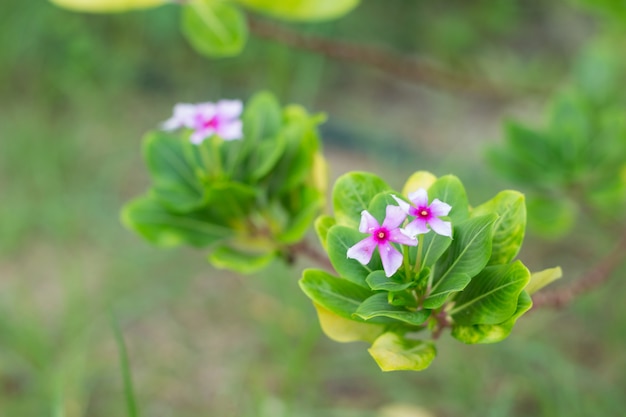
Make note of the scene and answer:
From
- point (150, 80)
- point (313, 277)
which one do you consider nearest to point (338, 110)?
point (150, 80)

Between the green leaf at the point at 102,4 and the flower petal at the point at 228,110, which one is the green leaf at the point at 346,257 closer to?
the flower petal at the point at 228,110

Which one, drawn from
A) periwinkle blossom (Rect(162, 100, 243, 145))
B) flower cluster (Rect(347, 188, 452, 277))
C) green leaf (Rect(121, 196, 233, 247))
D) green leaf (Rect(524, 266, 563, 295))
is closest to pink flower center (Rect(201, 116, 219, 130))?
periwinkle blossom (Rect(162, 100, 243, 145))

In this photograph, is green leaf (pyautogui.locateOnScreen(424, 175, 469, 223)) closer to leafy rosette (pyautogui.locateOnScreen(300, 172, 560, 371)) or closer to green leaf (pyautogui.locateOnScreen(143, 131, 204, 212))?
leafy rosette (pyautogui.locateOnScreen(300, 172, 560, 371))

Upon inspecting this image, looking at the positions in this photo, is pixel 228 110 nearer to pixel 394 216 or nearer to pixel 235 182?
pixel 235 182

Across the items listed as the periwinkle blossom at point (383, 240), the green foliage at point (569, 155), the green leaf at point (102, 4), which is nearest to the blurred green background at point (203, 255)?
the green foliage at point (569, 155)

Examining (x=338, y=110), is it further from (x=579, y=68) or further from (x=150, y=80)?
(x=579, y=68)

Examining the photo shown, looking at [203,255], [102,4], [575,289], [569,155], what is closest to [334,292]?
[575,289]
